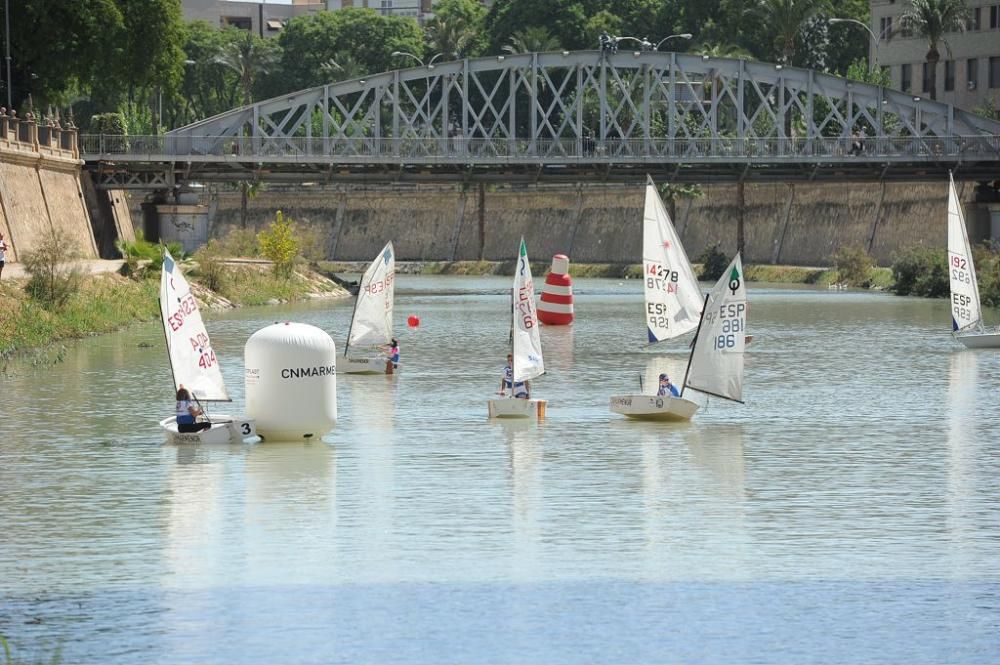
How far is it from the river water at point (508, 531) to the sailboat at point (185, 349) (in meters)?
1.69

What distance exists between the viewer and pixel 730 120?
18225 centimetres

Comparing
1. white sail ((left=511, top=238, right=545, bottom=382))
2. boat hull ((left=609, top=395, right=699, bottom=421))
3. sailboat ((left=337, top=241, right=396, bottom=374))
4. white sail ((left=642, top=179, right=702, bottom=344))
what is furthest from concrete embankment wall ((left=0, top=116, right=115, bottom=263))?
boat hull ((left=609, top=395, right=699, bottom=421))

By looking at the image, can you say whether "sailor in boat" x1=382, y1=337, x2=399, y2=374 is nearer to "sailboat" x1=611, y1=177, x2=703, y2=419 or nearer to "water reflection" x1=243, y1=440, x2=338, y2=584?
"sailboat" x1=611, y1=177, x2=703, y2=419

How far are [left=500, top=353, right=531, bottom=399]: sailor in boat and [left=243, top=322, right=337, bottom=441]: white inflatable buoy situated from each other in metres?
7.15

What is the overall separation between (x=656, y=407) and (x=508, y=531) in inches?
595

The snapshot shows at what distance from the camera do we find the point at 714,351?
45.1m

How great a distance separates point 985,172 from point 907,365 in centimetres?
6733

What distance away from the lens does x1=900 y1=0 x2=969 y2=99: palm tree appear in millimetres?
131125

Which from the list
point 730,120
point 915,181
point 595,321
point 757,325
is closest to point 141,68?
point 595,321

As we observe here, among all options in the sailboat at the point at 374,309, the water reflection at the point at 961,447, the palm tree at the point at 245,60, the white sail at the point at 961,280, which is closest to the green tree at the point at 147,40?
the sailboat at the point at 374,309

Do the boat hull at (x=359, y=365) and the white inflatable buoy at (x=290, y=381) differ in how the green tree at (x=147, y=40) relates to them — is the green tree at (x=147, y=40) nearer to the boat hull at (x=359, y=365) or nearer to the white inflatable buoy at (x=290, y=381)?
the boat hull at (x=359, y=365)

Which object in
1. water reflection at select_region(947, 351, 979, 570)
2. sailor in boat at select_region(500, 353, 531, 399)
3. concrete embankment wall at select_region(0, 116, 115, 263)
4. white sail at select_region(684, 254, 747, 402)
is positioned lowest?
water reflection at select_region(947, 351, 979, 570)

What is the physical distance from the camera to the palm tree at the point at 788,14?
14350 centimetres

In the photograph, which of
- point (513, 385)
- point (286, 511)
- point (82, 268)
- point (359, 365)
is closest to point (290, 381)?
point (286, 511)
